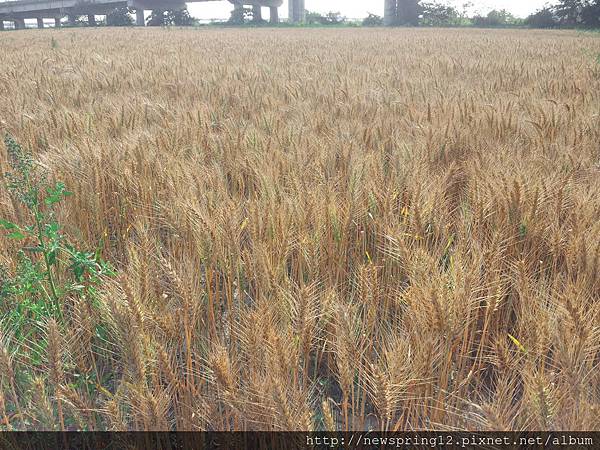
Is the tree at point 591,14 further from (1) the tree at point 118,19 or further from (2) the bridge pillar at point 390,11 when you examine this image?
(1) the tree at point 118,19

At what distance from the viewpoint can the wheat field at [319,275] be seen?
0.92 metres

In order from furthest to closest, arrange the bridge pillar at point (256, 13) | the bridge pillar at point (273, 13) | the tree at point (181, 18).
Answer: the bridge pillar at point (273, 13), the bridge pillar at point (256, 13), the tree at point (181, 18)

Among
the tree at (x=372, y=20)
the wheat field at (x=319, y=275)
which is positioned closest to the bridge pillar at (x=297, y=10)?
the tree at (x=372, y=20)

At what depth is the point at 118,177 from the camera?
2010mm

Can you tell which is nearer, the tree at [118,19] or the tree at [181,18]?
the tree at [181,18]

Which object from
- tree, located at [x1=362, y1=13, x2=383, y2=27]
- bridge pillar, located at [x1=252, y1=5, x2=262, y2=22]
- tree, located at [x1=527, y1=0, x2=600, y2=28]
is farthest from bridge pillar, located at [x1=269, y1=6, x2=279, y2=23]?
tree, located at [x1=527, y1=0, x2=600, y2=28]

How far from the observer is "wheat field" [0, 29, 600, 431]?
0.92m

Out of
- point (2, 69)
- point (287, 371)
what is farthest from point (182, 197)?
point (2, 69)

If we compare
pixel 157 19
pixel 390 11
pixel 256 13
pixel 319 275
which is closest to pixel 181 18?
pixel 157 19

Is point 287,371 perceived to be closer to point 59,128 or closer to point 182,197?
point 182,197

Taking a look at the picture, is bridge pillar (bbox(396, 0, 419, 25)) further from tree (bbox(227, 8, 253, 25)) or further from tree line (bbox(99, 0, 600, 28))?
tree (bbox(227, 8, 253, 25))

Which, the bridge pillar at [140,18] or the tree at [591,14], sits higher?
the bridge pillar at [140,18]

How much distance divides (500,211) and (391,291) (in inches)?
21.2

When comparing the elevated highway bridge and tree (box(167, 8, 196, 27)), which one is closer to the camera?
tree (box(167, 8, 196, 27))
